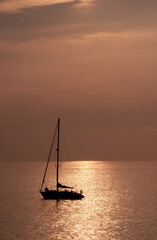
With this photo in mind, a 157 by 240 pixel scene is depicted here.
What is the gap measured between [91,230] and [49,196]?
1582 inches

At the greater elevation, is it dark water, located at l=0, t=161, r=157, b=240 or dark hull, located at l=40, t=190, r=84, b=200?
dark hull, located at l=40, t=190, r=84, b=200

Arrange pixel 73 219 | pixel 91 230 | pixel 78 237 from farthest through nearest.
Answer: pixel 73 219, pixel 91 230, pixel 78 237

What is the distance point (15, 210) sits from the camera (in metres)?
113

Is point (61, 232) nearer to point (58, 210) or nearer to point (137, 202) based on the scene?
point (58, 210)

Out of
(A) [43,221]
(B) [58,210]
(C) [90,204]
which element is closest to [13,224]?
(A) [43,221]

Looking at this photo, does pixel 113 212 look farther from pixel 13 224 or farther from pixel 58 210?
pixel 13 224

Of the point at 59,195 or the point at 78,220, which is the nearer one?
the point at 78,220

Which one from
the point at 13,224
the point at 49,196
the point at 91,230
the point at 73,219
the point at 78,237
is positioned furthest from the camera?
the point at 49,196

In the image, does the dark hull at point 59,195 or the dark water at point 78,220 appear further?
the dark hull at point 59,195

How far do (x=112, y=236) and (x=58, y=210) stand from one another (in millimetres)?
34523

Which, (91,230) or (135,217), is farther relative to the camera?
(135,217)

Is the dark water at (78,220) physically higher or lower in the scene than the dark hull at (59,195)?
lower

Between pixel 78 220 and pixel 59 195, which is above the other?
pixel 59 195

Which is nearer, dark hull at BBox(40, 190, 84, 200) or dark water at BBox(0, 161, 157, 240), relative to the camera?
dark water at BBox(0, 161, 157, 240)
